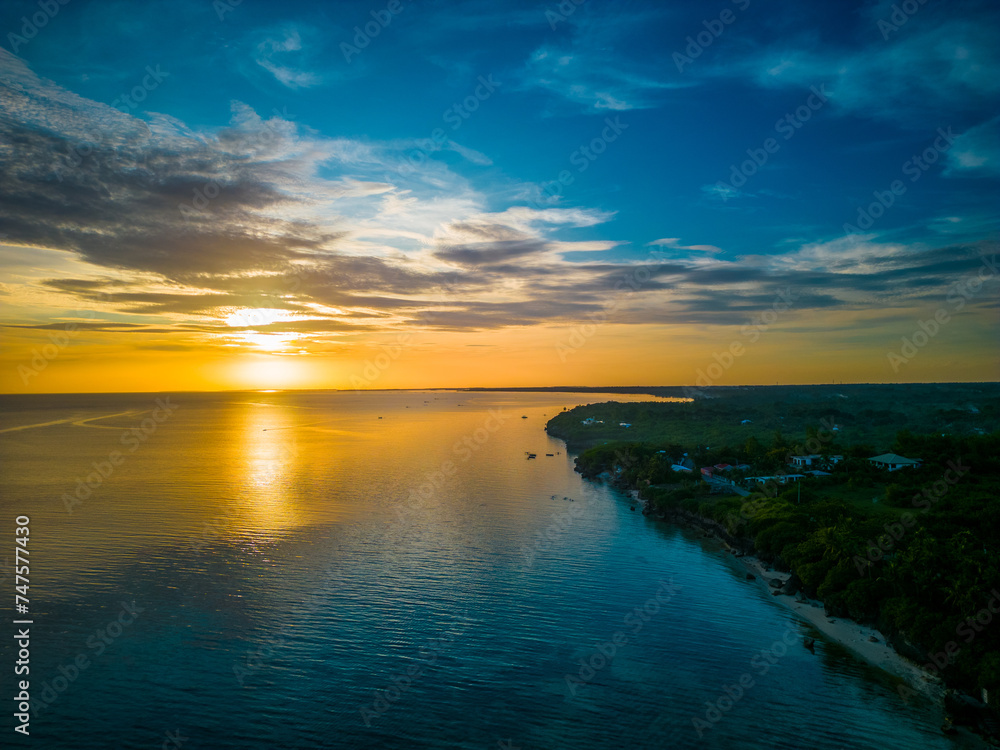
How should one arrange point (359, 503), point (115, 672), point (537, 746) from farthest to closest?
point (359, 503)
point (115, 672)
point (537, 746)

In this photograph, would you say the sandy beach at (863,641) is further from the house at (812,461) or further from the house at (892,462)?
the house at (812,461)

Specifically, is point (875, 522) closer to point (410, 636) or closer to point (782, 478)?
point (782, 478)

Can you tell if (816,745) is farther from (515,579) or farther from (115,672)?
(115,672)

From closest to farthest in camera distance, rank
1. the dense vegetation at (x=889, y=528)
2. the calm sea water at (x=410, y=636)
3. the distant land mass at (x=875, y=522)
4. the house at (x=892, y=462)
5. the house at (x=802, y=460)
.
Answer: the calm sea water at (x=410, y=636)
the distant land mass at (x=875, y=522)
the dense vegetation at (x=889, y=528)
the house at (x=892, y=462)
the house at (x=802, y=460)

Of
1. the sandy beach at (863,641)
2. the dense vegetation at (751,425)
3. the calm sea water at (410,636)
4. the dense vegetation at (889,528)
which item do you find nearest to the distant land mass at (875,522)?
the dense vegetation at (889,528)

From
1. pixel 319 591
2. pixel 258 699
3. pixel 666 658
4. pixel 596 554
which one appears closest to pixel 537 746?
pixel 666 658

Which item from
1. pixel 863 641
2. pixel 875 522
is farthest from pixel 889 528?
pixel 863 641
